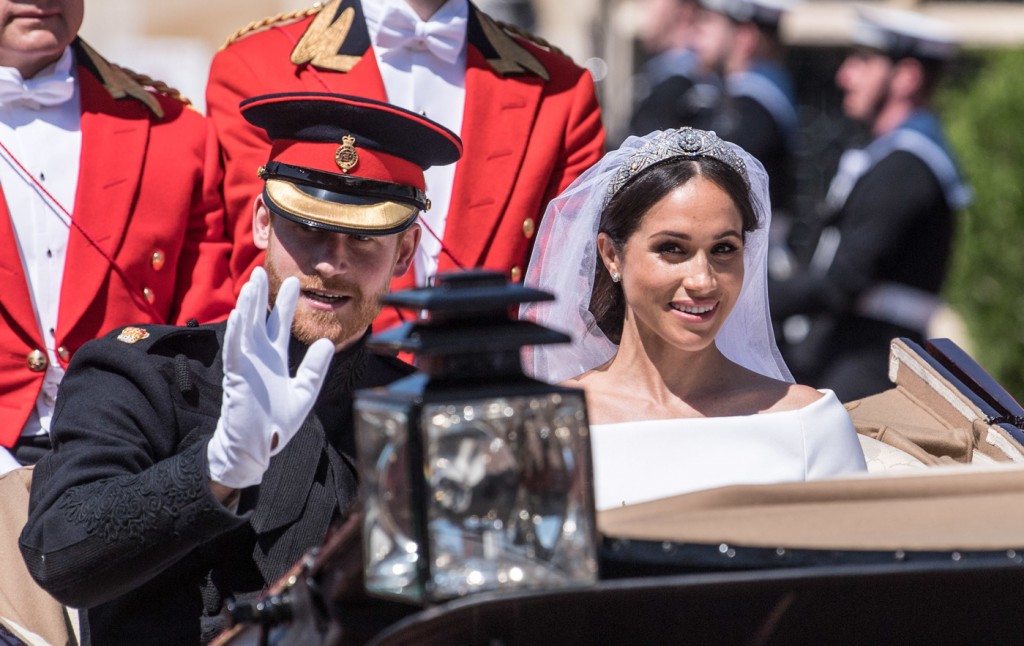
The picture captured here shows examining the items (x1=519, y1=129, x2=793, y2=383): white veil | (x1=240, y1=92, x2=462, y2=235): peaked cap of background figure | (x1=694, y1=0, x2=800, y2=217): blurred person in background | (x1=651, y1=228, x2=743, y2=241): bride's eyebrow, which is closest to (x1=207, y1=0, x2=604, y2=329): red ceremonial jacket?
(x1=519, y1=129, x2=793, y2=383): white veil

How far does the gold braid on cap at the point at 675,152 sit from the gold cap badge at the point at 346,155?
1.78ft

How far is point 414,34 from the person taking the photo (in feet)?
12.5

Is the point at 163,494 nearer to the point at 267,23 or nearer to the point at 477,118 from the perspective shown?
the point at 477,118

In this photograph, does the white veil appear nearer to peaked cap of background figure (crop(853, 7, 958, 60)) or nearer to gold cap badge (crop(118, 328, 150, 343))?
gold cap badge (crop(118, 328, 150, 343))

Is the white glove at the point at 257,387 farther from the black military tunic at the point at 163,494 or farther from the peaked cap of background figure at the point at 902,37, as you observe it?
the peaked cap of background figure at the point at 902,37

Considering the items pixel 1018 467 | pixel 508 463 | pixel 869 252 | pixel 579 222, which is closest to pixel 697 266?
pixel 579 222

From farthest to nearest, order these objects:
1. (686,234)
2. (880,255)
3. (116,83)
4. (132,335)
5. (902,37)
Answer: (902,37) → (880,255) → (116,83) → (686,234) → (132,335)

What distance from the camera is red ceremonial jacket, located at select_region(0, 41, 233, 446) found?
3535mm

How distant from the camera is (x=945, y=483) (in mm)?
2133

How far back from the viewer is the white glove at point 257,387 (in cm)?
230

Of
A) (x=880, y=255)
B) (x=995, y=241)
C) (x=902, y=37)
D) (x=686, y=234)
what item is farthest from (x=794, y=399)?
(x=995, y=241)

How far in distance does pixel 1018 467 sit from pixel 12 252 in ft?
7.29

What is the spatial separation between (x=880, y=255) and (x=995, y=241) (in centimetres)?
276

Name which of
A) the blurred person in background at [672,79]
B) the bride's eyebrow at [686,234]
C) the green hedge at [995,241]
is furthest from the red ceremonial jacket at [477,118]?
the green hedge at [995,241]
